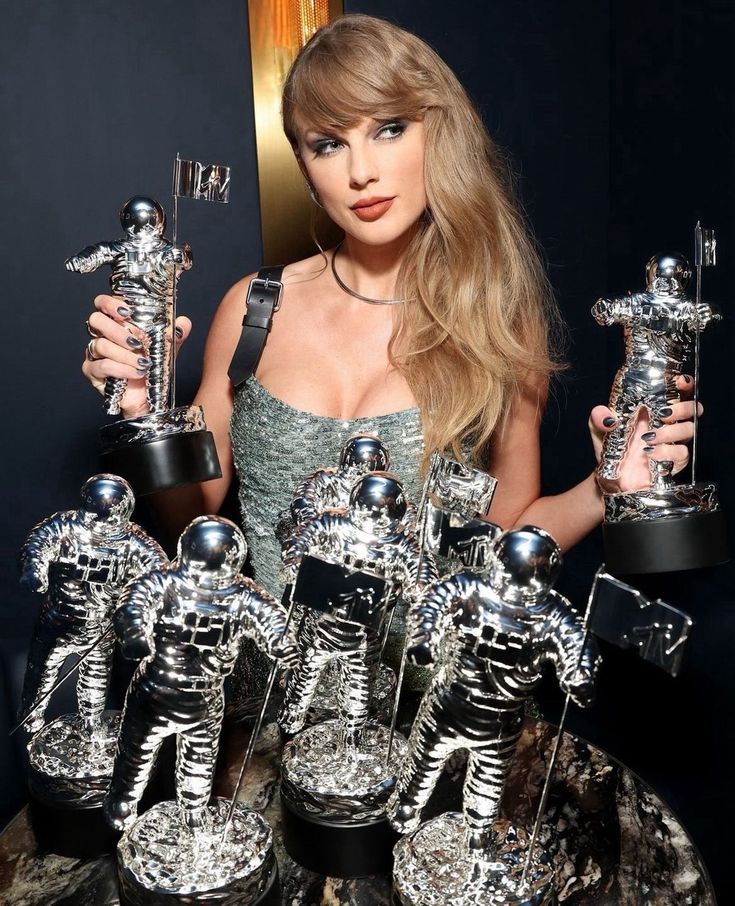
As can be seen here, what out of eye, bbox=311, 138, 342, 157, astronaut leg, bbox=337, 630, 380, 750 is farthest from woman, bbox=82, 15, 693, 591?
astronaut leg, bbox=337, 630, 380, 750

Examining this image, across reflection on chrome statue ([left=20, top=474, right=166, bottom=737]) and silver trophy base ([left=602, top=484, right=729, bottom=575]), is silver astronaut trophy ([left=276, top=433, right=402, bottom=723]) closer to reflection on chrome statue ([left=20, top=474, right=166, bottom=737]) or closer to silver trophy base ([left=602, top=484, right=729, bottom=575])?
reflection on chrome statue ([left=20, top=474, right=166, bottom=737])

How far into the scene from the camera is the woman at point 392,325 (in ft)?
4.23

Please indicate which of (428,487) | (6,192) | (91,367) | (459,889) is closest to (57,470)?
(6,192)

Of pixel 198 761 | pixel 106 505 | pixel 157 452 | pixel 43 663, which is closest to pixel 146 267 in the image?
pixel 157 452

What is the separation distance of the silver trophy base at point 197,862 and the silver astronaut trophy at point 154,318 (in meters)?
0.38

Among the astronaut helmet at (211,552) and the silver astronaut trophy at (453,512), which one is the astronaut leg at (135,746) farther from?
the silver astronaut trophy at (453,512)

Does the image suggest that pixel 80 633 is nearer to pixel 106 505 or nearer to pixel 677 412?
pixel 106 505

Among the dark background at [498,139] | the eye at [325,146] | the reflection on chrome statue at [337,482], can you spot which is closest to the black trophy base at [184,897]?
the reflection on chrome statue at [337,482]

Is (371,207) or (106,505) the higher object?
(371,207)

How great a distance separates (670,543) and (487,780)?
0.36 meters

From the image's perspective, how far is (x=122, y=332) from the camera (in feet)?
3.80

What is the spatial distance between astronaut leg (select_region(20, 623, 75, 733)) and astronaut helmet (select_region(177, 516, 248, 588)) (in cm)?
26

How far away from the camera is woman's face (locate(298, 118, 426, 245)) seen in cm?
129

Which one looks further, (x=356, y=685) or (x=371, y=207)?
(x=371, y=207)
